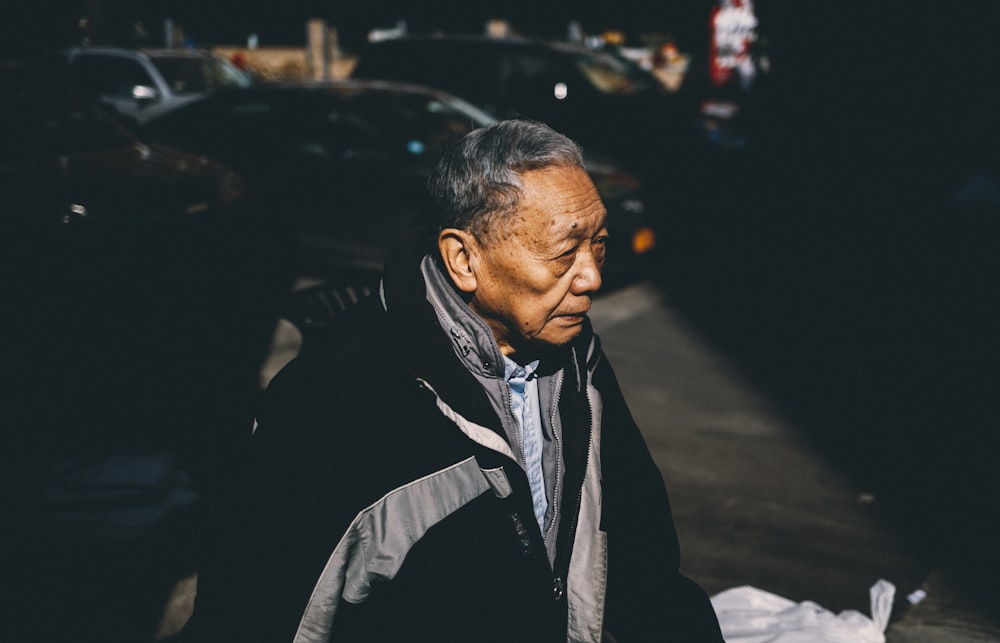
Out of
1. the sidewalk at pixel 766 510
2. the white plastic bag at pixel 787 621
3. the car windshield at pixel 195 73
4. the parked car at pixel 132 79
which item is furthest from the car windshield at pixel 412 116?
the car windshield at pixel 195 73

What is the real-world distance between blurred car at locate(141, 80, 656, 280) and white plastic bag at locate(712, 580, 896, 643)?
178 inches

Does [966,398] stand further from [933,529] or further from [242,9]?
[242,9]

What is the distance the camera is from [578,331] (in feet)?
6.01

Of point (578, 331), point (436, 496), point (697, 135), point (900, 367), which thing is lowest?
point (900, 367)

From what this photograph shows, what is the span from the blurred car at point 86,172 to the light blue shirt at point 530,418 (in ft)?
12.8

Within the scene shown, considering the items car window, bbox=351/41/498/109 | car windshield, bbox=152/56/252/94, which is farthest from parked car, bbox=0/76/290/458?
car windshield, bbox=152/56/252/94

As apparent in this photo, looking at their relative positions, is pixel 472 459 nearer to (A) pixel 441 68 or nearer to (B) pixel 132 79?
(A) pixel 441 68

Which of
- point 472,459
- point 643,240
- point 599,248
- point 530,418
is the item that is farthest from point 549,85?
point 472,459

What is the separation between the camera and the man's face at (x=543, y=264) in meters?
1.69

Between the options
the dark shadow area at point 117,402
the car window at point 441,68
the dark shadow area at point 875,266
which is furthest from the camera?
the car window at point 441,68

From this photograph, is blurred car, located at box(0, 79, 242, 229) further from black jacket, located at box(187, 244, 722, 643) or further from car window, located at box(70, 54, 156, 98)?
car window, located at box(70, 54, 156, 98)

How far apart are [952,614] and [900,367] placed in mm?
2800

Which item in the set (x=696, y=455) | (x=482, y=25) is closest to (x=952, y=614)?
(x=696, y=455)

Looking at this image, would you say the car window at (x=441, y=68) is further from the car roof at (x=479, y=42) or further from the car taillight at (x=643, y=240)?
the car taillight at (x=643, y=240)
